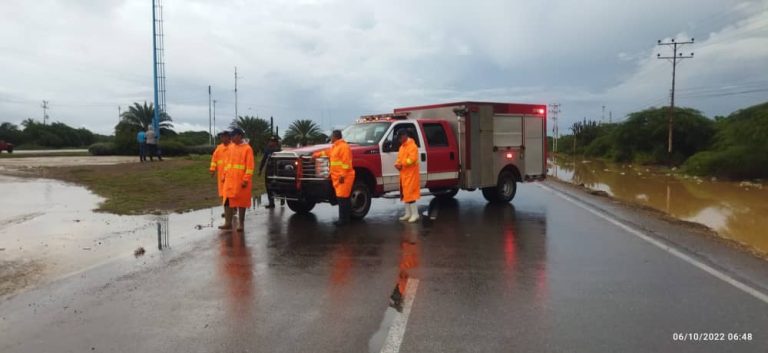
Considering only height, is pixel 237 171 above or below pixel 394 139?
below

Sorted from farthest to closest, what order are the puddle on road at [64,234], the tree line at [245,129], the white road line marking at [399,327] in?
the tree line at [245,129] < the puddle on road at [64,234] < the white road line marking at [399,327]

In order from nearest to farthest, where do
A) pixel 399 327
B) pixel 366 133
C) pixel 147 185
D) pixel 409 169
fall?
1. pixel 399 327
2. pixel 409 169
3. pixel 366 133
4. pixel 147 185

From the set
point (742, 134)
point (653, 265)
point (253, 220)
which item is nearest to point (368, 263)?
point (653, 265)

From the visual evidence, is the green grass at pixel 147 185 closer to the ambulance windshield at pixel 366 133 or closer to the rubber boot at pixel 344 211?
the ambulance windshield at pixel 366 133

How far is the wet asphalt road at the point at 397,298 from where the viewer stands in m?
4.66

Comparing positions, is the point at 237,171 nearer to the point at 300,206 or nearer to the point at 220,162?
the point at 220,162

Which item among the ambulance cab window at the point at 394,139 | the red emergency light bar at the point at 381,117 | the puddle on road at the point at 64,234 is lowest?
the puddle on road at the point at 64,234

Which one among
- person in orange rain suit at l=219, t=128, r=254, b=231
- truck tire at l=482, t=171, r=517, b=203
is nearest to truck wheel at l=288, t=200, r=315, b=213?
person in orange rain suit at l=219, t=128, r=254, b=231

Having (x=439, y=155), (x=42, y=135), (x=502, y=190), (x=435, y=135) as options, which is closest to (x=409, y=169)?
(x=439, y=155)

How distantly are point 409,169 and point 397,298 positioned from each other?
552 cm

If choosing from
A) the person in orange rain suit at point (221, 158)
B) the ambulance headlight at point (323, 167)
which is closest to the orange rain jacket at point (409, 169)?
the ambulance headlight at point (323, 167)

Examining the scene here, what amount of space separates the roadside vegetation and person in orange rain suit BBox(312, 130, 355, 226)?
29.4 metres

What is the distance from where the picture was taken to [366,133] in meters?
12.5

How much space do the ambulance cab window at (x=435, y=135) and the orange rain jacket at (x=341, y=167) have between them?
9.90ft
